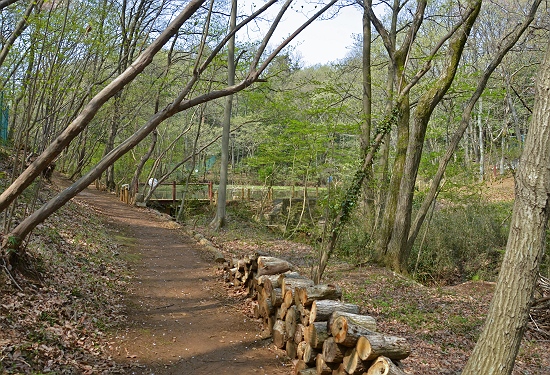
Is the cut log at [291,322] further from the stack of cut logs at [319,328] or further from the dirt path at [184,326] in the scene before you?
the dirt path at [184,326]

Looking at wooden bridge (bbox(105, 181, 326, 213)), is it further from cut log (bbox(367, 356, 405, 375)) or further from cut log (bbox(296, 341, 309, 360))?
cut log (bbox(367, 356, 405, 375))

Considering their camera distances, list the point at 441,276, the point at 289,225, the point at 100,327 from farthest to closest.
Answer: the point at 289,225 < the point at 441,276 < the point at 100,327

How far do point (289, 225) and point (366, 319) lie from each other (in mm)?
15064

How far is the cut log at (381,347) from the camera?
4.06m

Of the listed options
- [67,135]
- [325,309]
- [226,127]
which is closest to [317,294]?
[325,309]

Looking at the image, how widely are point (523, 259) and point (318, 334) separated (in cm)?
210

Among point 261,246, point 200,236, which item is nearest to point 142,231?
point 200,236

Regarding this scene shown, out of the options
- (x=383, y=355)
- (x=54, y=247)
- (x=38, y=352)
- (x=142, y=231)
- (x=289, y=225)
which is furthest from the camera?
(x=289, y=225)

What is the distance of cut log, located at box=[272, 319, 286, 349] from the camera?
5.99 metres

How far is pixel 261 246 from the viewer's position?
42.3ft

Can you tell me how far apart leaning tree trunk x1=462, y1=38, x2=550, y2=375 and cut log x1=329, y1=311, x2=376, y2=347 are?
1.04 meters

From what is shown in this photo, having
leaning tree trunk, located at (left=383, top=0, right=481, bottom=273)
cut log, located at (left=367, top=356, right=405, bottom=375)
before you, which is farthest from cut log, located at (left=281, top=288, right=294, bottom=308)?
leaning tree trunk, located at (left=383, top=0, right=481, bottom=273)

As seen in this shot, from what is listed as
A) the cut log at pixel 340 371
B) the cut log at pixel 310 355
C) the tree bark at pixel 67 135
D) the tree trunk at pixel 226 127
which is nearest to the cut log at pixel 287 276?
the cut log at pixel 310 355

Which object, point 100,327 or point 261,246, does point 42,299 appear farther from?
point 261,246
